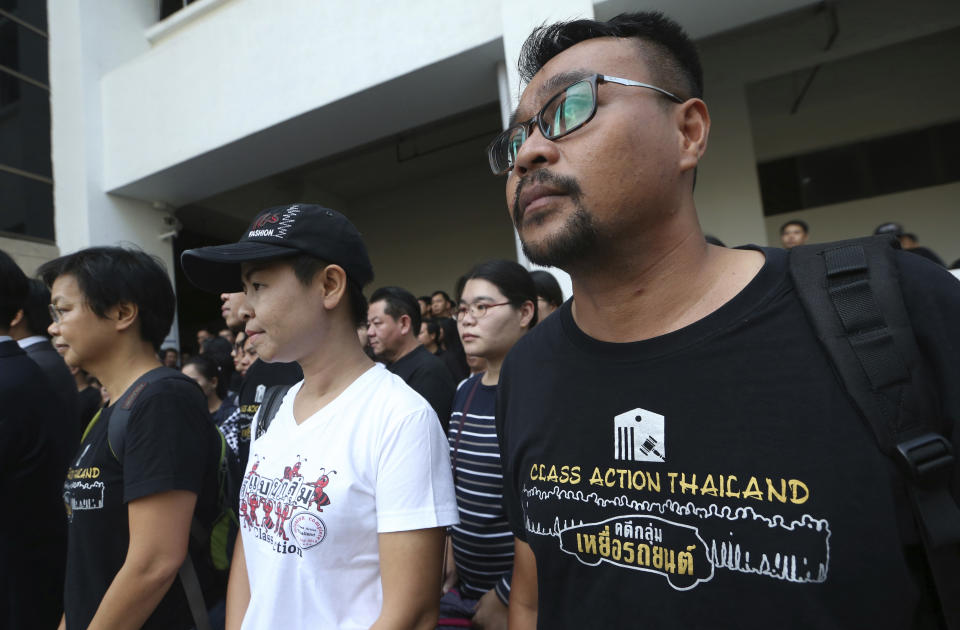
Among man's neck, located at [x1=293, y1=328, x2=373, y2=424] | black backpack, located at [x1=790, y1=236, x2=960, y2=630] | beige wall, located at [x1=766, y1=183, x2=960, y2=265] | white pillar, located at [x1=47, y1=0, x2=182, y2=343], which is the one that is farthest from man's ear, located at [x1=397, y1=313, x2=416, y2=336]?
beige wall, located at [x1=766, y1=183, x2=960, y2=265]

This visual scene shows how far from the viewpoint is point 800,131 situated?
867cm

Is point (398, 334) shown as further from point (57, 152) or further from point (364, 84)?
point (57, 152)

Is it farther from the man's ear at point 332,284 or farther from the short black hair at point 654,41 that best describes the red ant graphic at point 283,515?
the short black hair at point 654,41

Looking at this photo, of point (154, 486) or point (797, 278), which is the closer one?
point (797, 278)

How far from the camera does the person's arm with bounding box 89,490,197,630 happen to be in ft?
5.09

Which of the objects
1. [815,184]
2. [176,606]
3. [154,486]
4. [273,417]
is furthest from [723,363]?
[815,184]

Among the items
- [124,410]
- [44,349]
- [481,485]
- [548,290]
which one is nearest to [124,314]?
[124,410]

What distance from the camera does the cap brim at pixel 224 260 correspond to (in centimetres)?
156

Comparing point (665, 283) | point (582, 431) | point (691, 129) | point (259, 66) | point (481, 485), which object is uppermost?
point (259, 66)

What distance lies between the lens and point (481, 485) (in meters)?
2.20

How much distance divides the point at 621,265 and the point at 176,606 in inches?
68.5

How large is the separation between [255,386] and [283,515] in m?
2.26

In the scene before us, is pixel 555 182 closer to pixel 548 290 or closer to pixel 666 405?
pixel 666 405

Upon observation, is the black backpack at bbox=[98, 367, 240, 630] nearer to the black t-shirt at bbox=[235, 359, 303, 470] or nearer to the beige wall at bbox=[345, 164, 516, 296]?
the black t-shirt at bbox=[235, 359, 303, 470]
